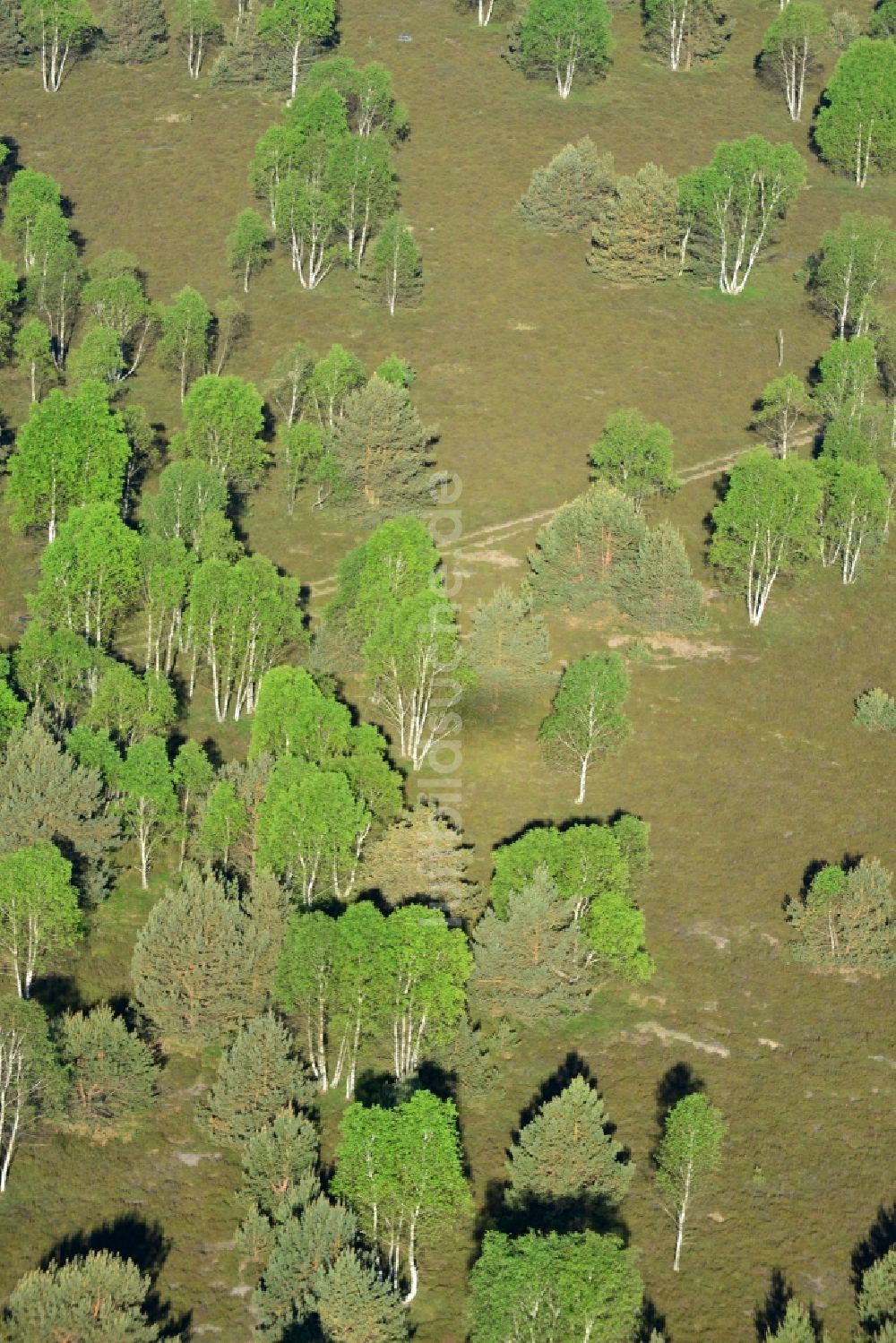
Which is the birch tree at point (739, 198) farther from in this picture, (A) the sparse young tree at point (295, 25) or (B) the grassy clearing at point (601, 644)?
(A) the sparse young tree at point (295, 25)

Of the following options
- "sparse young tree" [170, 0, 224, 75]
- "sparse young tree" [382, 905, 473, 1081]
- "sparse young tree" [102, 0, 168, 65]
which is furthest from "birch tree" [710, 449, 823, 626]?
"sparse young tree" [102, 0, 168, 65]

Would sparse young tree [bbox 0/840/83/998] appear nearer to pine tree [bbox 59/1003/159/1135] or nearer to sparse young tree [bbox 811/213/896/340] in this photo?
pine tree [bbox 59/1003/159/1135]

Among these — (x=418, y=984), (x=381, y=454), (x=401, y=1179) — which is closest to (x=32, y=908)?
(x=418, y=984)

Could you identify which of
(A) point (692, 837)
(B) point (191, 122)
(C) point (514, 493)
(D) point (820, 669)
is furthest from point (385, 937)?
(B) point (191, 122)

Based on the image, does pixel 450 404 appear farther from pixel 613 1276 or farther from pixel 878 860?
pixel 613 1276

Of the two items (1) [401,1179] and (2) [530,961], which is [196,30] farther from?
(1) [401,1179]
